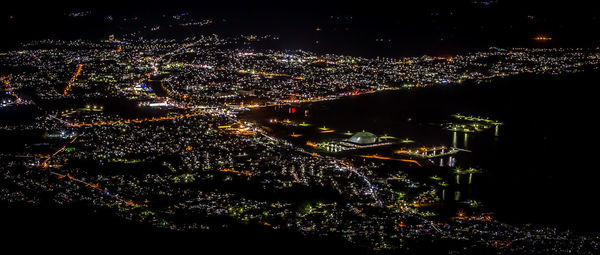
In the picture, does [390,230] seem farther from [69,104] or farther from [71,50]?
[71,50]

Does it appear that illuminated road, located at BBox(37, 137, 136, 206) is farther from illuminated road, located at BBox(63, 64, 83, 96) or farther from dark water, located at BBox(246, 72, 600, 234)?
illuminated road, located at BBox(63, 64, 83, 96)

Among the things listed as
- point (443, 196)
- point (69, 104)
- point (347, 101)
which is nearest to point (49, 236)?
point (443, 196)

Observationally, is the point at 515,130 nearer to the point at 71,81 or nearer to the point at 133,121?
the point at 133,121

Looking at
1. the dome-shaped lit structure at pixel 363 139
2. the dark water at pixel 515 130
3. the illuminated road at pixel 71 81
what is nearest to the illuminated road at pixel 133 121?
the dark water at pixel 515 130

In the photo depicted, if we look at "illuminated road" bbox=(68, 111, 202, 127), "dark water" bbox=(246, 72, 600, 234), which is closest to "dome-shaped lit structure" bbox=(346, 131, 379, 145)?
"dark water" bbox=(246, 72, 600, 234)

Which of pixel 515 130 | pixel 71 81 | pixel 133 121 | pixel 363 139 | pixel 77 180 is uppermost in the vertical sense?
pixel 71 81

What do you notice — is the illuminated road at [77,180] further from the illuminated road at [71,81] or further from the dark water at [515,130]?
the illuminated road at [71,81]

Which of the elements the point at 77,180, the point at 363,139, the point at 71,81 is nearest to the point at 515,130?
the point at 363,139

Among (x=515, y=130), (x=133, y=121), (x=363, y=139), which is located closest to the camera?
(x=363, y=139)

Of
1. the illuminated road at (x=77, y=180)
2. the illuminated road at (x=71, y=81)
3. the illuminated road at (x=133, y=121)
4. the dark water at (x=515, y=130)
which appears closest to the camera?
the illuminated road at (x=77, y=180)
